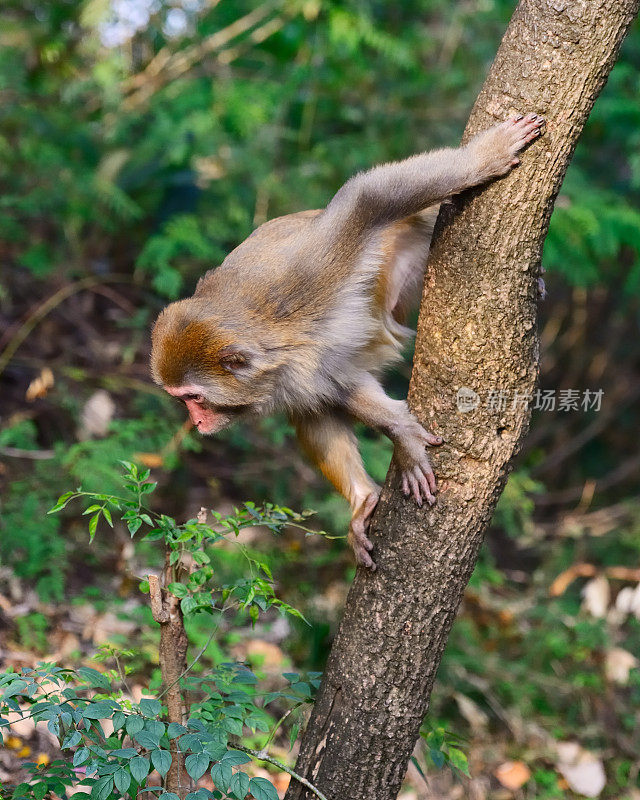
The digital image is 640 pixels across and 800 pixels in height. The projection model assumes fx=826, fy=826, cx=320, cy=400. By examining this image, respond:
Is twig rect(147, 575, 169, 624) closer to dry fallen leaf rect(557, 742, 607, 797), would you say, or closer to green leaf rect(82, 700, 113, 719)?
green leaf rect(82, 700, 113, 719)

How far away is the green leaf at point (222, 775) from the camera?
215 cm

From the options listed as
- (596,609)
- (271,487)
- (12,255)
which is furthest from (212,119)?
(596,609)

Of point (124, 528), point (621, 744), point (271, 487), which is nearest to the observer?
point (621, 744)

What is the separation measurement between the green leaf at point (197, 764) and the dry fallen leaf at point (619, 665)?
156 inches

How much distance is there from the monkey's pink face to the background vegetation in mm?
1372

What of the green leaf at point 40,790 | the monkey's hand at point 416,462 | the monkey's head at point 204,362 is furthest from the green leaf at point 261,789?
the monkey's head at point 204,362

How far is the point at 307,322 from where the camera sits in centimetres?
341

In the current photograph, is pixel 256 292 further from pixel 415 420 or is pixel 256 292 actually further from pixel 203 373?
pixel 415 420

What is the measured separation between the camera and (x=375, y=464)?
17.3 ft

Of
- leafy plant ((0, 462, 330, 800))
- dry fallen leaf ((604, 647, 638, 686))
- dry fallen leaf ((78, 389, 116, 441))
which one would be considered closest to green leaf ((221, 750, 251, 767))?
leafy plant ((0, 462, 330, 800))

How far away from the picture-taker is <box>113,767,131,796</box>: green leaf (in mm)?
2072

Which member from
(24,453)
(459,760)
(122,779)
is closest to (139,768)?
(122,779)

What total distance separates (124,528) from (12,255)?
8.25ft

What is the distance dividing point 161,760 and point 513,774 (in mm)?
3163
